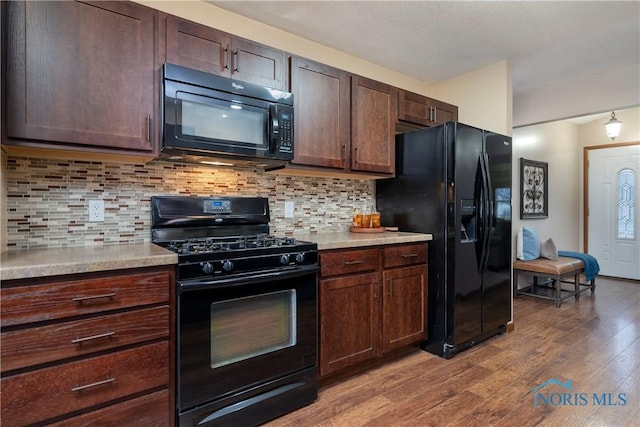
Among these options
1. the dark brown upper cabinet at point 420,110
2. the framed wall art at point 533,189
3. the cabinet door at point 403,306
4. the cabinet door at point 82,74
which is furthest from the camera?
the framed wall art at point 533,189

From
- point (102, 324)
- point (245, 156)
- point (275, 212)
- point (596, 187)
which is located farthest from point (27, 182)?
point (596, 187)

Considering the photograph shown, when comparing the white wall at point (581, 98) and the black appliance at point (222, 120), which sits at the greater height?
the white wall at point (581, 98)

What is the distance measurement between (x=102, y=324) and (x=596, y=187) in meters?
7.11

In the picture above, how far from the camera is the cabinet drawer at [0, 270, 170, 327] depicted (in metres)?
1.24

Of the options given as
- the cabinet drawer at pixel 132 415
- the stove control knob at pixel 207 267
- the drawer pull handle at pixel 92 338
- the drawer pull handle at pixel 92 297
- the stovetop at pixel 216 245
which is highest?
the stovetop at pixel 216 245

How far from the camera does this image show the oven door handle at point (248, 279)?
62.1 inches

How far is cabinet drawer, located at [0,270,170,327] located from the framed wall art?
485cm

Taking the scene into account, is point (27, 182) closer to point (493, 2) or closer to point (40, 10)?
point (40, 10)

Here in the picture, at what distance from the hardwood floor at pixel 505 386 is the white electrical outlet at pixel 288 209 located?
1225mm

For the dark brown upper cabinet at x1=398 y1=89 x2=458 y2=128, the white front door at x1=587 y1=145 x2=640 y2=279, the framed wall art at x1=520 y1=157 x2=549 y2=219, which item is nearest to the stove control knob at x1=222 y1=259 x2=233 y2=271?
the dark brown upper cabinet at x1=398 y1=89 x2=458 y2=128

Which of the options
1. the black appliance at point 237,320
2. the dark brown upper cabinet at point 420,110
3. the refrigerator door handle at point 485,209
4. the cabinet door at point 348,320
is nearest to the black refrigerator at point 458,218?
the refrigerator door handle at point 485,209

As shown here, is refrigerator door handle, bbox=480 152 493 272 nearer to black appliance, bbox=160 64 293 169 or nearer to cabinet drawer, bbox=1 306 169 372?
black appliance, bbox=160 64 293 169

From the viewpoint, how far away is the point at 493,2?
2.30 meters

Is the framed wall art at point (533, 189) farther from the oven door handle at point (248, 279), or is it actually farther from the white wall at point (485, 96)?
the oven door handle at point (248, 279)
